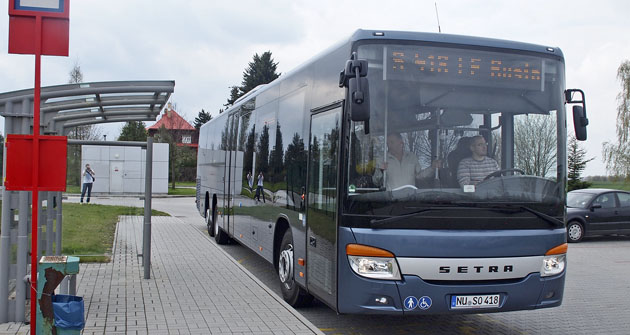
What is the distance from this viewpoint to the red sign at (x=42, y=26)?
16.1ft

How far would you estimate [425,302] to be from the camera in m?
5.34

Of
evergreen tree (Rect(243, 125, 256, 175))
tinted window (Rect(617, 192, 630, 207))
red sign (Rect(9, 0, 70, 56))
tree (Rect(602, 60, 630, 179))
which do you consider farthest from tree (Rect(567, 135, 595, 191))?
red sign (Rect(9, 0, 70, 56))

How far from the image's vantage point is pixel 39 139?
4871 mm

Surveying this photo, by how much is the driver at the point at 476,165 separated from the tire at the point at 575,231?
39.5 ft

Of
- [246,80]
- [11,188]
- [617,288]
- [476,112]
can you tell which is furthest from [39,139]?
[246,80]

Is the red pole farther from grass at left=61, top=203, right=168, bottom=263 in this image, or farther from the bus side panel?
the bus side panel

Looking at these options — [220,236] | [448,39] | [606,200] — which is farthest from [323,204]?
[606,200]

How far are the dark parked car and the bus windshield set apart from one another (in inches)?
454

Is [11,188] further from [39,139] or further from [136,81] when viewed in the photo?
[136,81]

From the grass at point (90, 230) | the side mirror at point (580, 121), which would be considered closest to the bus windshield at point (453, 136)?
the side mirror at point (580, 121)

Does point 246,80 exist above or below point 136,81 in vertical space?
above

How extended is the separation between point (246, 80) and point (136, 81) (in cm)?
5851

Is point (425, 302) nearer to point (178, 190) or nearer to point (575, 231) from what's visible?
point (575, 231)

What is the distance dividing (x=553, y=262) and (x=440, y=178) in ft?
4.97
